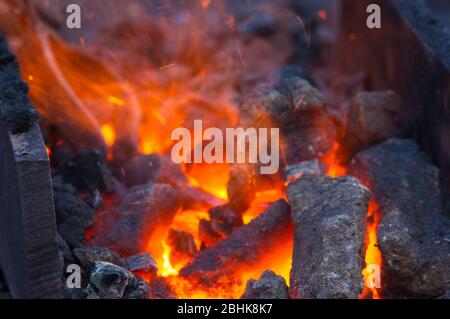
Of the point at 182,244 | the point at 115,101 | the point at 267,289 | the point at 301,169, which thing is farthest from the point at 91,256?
the point at 115,101

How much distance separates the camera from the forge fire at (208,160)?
272 cm

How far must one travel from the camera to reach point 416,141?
378cm

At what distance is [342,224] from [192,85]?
2135 millimetres

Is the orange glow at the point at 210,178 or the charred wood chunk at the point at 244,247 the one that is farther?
the orange glow at the point at 210,178

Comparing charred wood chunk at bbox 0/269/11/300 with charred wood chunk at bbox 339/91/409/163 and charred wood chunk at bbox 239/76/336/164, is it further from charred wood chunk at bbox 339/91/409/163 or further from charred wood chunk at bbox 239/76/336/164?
charred wood chunk at bbox 339/91/409/163

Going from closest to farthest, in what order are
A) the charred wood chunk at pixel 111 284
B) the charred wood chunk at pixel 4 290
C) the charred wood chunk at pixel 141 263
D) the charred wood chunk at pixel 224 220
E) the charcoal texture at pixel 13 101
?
the charcoal texture at pixel 13 101 → the charred wood chunk at pixel 111 284 → the charred wood chunk at pixel 4 290 → the charred wood chunk at pixel 141 263 → the charred wood chunk at pixel 224 220

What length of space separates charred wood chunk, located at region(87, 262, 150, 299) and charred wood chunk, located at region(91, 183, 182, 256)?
538mm

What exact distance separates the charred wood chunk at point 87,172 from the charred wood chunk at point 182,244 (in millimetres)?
603

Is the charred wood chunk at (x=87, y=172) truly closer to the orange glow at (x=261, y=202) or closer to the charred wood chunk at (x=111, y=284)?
the orange glow at (x=261, y=202)

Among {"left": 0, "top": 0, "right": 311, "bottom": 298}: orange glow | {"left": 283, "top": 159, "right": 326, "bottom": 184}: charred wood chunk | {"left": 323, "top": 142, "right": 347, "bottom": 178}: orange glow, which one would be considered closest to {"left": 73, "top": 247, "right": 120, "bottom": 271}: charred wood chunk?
{"left": 0, "top": 0, "right": 311, "bottom": 298}: orange glow

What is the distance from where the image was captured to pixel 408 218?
10.1ft

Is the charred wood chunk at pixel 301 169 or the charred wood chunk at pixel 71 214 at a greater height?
the charred wood chunk at pixel 301 169

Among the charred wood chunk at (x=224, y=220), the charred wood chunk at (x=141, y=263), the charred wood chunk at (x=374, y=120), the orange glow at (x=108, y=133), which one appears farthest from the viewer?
the orange glow at (x=108, y=133)

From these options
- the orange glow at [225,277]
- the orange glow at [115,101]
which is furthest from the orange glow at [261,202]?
the orange glow at [115,101]
